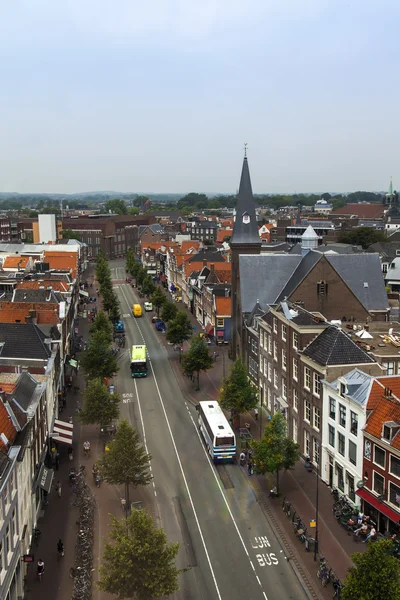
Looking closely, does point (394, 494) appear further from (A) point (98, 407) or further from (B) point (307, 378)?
(A) point (98, 407)

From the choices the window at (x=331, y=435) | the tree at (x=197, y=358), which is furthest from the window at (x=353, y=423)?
the tree at (x=197, y=358)

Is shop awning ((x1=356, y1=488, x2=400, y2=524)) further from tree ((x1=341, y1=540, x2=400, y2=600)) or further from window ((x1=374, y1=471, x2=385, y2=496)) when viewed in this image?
tree ((x1=341, y1=540, x2=400, y2=600))

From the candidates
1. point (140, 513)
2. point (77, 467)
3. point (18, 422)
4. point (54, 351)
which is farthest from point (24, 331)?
point (140, 513)

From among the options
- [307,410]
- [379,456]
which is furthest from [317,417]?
[379,456]

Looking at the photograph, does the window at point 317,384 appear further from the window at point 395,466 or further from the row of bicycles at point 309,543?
the window at point 395,466

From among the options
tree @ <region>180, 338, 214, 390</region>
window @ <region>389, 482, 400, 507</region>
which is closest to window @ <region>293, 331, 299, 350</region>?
tree @ <region>180, 338, 214, 390</region>
